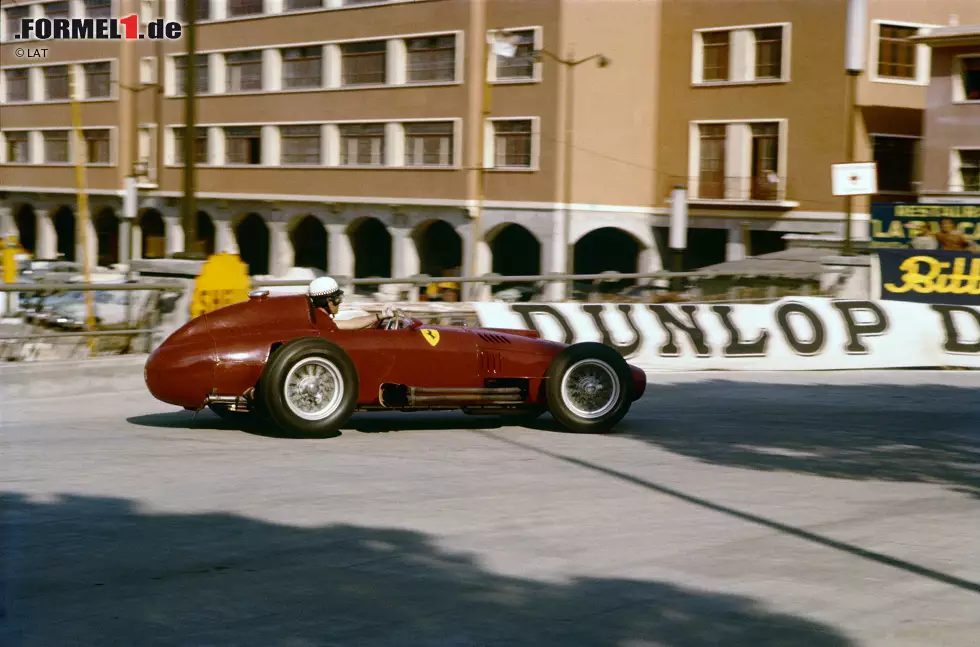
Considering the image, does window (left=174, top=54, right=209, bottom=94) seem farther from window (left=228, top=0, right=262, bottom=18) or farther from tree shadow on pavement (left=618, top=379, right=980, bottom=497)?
tree shadow on pavement (left=618, top=379, right=980, bottom=497)

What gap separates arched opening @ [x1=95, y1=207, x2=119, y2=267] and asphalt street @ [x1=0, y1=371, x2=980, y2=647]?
51.8m

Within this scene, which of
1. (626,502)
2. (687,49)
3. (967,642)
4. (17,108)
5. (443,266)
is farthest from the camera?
(17,108)

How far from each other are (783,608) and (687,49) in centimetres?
4119

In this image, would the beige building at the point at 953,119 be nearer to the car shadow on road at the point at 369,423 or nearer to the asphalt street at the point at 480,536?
the asphalt street at the point at 480,536

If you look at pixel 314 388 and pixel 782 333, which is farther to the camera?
pixel 782 333

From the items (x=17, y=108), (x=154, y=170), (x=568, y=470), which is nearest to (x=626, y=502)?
(x=568, y=470)

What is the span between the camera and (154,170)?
59.3m

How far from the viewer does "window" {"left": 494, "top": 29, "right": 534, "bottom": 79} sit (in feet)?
147

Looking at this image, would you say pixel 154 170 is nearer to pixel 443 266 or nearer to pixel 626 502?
pixel 443 266

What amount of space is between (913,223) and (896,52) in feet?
53.3

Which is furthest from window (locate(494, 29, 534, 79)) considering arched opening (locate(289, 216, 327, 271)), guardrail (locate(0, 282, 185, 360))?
guardrail (locate(0, 282, 185, 360))

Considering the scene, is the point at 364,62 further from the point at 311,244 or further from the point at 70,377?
the point at 70,377

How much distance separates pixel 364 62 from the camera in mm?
49969

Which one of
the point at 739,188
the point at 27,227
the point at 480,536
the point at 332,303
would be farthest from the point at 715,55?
the point at 27,227
